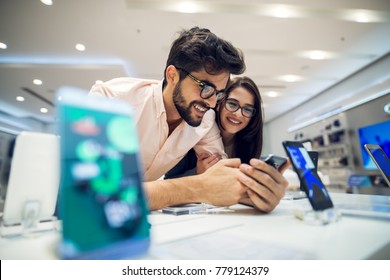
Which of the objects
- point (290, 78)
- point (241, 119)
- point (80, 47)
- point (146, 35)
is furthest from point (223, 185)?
point (290, 78)

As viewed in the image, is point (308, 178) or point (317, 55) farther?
point (317, 55)

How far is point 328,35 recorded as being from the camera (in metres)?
2.36

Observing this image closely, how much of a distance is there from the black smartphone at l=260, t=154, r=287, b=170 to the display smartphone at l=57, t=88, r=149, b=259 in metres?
0.32

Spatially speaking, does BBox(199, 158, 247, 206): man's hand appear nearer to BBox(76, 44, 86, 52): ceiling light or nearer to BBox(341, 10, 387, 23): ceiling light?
BBox(76, 44, 86, 52): ceiling light

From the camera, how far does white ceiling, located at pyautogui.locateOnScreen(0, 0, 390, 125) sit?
143 centimetres

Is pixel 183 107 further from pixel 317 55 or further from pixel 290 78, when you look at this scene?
pixel 290 78

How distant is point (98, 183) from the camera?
7.0 inches

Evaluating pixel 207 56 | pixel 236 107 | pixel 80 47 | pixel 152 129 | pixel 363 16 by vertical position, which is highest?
pixel 363 16

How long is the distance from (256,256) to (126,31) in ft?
7.48

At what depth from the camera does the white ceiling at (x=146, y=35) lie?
143cm

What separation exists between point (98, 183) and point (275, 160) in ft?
1.23

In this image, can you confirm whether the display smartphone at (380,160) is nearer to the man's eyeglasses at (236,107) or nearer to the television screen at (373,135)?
the man's eyeglasses at (236,107)
